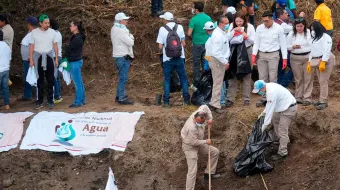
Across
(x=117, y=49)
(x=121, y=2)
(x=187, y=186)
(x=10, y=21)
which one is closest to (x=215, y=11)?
(x=121, y=2)

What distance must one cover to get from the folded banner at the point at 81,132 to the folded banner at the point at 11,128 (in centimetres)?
19

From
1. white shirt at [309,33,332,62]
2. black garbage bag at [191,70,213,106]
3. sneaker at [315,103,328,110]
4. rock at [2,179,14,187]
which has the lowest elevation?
rock at [2,179,14,187]

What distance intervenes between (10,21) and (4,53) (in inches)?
143

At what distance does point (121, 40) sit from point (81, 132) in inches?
77.7

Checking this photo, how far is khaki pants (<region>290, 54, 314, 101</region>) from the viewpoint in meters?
12.6

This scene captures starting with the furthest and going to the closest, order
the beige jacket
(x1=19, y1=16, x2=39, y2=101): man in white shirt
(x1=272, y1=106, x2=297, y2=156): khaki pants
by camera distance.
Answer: (x1=19, y1=16, x2=39, y2=101): man in white shirt
(x1=272, y1=106, x2=297, y2=156): khaki pants
the beige jacket

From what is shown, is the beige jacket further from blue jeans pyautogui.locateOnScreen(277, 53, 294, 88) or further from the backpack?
blue jeans pyautogui.locateOnScreen(277, 53, 294, 88)

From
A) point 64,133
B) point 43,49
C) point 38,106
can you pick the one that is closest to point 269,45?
point 64,133

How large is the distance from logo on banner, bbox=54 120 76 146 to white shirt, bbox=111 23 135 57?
5.66ft

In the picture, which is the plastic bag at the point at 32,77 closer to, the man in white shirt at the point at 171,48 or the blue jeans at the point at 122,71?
the blue jeans at the point at 122,71

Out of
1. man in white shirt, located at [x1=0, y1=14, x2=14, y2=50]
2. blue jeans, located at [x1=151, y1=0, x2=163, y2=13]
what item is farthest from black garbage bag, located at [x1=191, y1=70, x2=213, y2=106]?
man in white shirt, located at [x1=0, y1=14, x2=14, y2=50]

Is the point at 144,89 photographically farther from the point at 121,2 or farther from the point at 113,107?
the point at 121,2

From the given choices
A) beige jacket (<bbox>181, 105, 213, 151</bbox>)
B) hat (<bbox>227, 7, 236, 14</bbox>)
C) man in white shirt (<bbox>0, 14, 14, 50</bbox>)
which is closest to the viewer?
beige jacket (<bbox>181, 105, 213, 151</bbox>)

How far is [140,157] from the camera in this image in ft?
40.3
